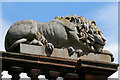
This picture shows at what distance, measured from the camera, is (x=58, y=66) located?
1327 cm

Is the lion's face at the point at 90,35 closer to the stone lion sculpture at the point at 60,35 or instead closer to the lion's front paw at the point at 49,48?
the stone lion sculpture at the point at 60,35

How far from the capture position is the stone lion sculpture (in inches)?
535

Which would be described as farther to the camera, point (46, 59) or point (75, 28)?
point (75, 28)

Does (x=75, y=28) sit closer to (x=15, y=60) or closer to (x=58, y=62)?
(x=58, y=62)

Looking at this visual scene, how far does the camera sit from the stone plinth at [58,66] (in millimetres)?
12867

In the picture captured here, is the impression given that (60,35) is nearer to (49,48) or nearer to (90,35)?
(49,48)

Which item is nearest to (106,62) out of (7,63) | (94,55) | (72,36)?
(94,55)

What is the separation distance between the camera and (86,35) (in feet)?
46.6

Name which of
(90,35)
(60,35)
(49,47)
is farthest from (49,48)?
(90,35)

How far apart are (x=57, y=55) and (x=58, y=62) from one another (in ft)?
1.17

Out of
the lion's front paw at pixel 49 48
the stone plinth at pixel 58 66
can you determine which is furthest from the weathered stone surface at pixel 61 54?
the stone plinth at pixel 58 66

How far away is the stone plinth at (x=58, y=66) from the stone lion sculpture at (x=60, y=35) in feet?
1.84

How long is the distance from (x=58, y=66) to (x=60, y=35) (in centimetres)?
125

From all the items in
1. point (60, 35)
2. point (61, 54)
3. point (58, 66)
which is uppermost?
point (60, 35)
